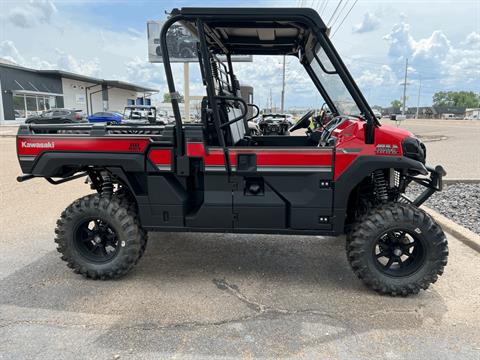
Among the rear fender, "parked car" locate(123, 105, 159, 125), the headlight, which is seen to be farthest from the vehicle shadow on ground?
"parked car" locate(123, 105, 159, 125)

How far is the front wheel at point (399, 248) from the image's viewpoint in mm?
3285

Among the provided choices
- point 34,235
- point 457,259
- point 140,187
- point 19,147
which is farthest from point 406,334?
point 34,235

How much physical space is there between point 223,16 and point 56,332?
2721 mm

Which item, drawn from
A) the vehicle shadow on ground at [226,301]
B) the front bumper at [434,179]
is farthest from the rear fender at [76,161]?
the front bumper at [434,179]

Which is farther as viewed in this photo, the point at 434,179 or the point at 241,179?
the point at 434,179

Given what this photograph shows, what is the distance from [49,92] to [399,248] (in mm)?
39925

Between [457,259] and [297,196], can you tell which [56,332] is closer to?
[297,196]

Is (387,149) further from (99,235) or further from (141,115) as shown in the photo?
(141,115)

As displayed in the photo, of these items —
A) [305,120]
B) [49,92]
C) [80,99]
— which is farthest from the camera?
[80,99]

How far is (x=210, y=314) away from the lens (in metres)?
3.08

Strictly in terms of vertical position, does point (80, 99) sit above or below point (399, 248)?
above

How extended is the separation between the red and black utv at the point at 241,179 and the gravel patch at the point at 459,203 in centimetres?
244

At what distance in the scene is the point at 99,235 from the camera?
12.2 feet

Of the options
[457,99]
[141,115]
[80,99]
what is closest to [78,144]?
[141,115]
